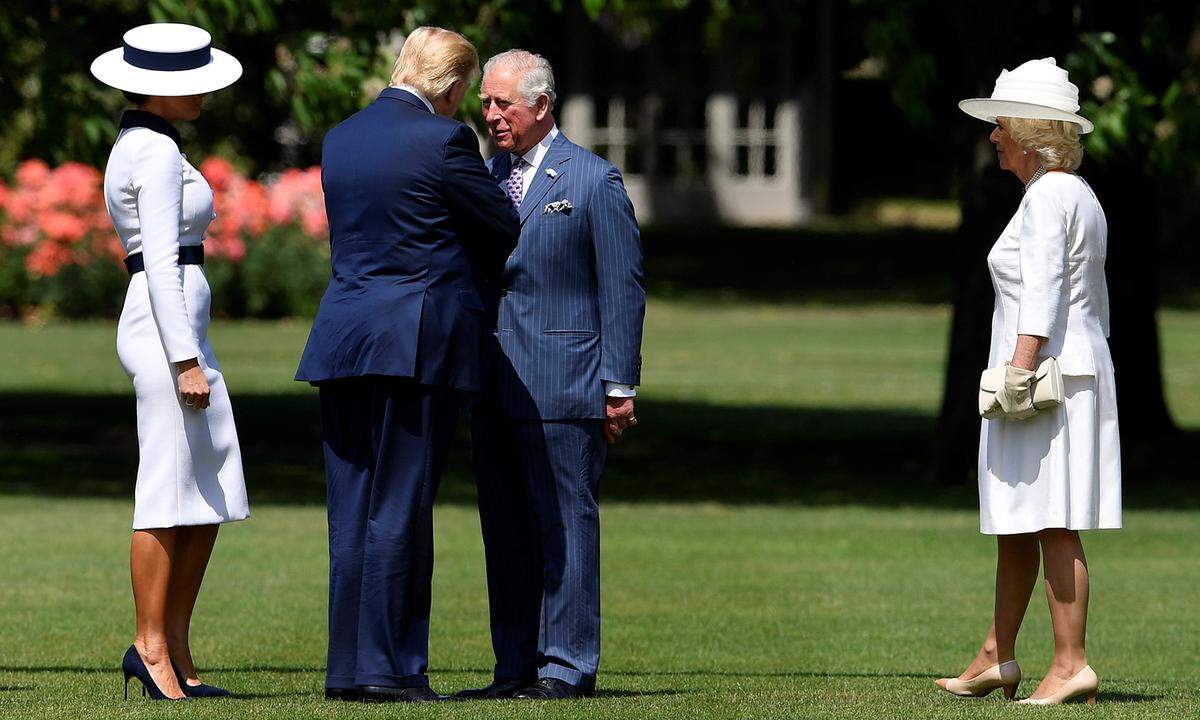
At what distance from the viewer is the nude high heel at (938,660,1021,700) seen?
266 inches

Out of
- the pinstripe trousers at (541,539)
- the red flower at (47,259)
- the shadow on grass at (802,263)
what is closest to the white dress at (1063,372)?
the pinstripe trousers at (541,539)

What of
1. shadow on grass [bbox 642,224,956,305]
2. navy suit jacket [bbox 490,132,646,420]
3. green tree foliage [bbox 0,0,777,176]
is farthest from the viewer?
shadow on grass [bbox 642,224,956,305]

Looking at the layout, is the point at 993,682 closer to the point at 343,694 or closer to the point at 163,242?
the point at 343,694

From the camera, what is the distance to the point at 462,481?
16.4 metres

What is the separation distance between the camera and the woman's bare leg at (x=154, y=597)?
21.4 feet

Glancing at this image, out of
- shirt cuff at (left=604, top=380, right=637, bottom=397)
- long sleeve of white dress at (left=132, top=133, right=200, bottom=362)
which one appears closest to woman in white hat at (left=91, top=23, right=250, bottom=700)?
long sleeve of white dress at (left=132, top=133, right=200, bottom=362)

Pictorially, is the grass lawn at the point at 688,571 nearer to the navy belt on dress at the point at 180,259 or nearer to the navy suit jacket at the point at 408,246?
the navy suit jacket at the point at 408,246

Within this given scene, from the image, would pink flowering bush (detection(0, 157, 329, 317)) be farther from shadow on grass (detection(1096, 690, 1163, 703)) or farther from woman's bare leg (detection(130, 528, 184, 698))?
shadow on grass (detection(1096, 690, 1163, 703))

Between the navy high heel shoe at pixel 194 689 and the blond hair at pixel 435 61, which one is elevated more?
the blond hair at pixel 435 61

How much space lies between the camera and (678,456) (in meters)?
18.0

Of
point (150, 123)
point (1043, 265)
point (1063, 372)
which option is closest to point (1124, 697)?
point (1063, 372)

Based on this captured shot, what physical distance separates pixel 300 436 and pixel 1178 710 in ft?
43.0

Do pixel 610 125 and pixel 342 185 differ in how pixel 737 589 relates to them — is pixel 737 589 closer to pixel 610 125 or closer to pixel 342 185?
pixel 342 185

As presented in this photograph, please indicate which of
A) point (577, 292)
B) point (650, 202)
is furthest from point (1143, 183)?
point (650, 202)
